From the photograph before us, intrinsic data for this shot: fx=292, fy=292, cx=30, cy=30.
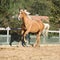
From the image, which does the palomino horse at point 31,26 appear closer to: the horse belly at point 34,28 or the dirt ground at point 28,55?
the horse belly at point 34,28

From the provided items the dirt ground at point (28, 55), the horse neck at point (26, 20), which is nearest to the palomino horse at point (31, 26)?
the horse neck at point (26, 20)

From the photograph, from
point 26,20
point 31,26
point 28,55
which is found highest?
point 26,20

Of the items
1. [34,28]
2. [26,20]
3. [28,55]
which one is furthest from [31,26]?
[28,55]

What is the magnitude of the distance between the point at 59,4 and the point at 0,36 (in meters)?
22.5

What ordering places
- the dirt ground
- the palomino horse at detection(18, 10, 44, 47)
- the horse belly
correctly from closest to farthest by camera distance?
the dirt ground
the palomino horse at detection(18, 10, 44, 47)
the horse belly

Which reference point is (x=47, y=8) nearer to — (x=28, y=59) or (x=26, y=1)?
(x=26, y=1)

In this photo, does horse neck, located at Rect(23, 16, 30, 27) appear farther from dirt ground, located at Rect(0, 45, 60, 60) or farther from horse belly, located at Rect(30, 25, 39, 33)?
dirt ground, located at Rect(0, 45, 60, 60)

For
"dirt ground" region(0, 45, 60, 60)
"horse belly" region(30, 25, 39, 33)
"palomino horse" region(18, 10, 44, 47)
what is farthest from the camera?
"horse belly" region(30, 25, 39, 33)

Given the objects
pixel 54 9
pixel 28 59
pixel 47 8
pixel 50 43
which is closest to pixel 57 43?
pixel 50 43

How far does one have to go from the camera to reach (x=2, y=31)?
1975cm

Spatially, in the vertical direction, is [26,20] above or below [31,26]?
above

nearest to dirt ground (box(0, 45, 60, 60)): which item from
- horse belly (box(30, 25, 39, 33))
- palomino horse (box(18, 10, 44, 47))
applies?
palomino horse (box(18, 10, 44, 47))

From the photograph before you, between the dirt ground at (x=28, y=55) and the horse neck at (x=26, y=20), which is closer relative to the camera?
the dirt ground at (x=28, y=55)

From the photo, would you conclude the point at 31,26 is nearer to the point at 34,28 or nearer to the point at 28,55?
the point at 34,28
